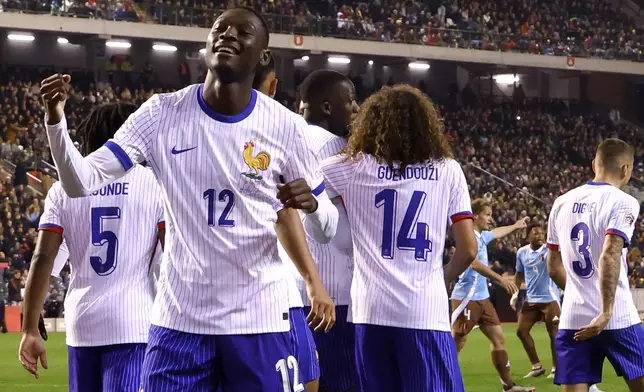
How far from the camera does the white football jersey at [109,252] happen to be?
17.7 feet

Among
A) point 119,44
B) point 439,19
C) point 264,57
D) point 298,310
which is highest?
point 439,19

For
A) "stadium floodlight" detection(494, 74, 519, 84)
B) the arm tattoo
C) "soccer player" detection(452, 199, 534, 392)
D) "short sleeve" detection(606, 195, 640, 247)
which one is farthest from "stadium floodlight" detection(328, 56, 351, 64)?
the arm tattoo

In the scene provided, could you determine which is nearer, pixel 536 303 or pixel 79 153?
pixel 79 153

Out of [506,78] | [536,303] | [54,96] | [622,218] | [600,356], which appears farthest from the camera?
[506,78]

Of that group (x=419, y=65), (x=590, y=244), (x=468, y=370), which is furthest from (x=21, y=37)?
(x=590, y=244)

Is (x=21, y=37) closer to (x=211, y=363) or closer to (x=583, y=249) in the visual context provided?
(x=583, y=249)

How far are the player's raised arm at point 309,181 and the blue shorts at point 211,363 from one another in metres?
0.49

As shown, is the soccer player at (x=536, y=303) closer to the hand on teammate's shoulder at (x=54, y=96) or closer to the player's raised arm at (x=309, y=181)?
the player's raised arm at (x=309, y=181)

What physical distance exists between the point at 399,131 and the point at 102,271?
1.59 metres

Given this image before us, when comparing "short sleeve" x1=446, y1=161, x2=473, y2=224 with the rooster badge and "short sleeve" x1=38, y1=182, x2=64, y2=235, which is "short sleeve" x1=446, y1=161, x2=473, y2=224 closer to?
the rooster badge

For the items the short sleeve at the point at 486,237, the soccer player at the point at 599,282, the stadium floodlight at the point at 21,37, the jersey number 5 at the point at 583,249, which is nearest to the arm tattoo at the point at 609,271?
the soccer player at the point at 599,282

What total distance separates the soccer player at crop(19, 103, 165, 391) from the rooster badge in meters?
1.31

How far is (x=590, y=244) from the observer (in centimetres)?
755

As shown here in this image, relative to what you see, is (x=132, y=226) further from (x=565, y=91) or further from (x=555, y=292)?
(x=565, y=91)
